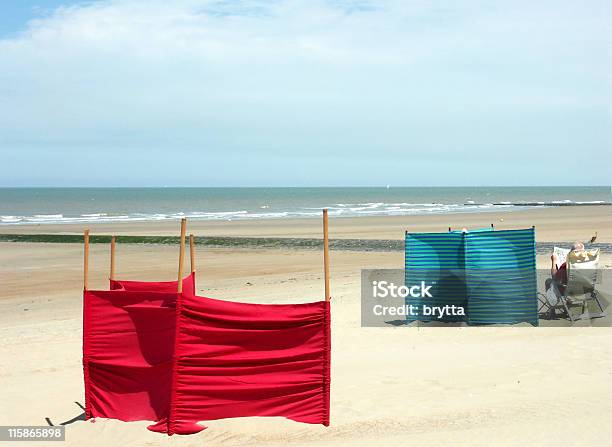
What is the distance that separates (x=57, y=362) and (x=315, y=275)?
11.1m

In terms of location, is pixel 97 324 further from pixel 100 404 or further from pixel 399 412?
pixel 399 412

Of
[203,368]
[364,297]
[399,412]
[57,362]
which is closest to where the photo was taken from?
[203,368]

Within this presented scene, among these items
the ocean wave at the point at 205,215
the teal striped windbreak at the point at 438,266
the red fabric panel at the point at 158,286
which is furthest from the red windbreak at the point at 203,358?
the ocean wave at the point at 205,215

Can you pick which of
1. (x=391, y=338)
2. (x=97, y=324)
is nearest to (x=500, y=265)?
(x=391, y=338)

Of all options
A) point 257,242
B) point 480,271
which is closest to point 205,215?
point 257,242

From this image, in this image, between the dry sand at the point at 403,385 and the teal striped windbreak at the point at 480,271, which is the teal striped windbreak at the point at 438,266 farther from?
the dry sand at the point at 403,385

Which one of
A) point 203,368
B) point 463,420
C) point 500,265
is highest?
point 500,265

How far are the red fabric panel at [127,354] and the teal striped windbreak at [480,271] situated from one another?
5.23 m

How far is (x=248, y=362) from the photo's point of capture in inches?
297

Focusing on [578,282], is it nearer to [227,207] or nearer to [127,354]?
[127,354]

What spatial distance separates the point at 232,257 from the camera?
27734mm

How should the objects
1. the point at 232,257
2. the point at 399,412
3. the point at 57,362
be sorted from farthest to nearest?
the point at 232,257, the point at 57,362, the point at 399,412

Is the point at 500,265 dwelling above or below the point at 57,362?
above

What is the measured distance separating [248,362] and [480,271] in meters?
5.30
